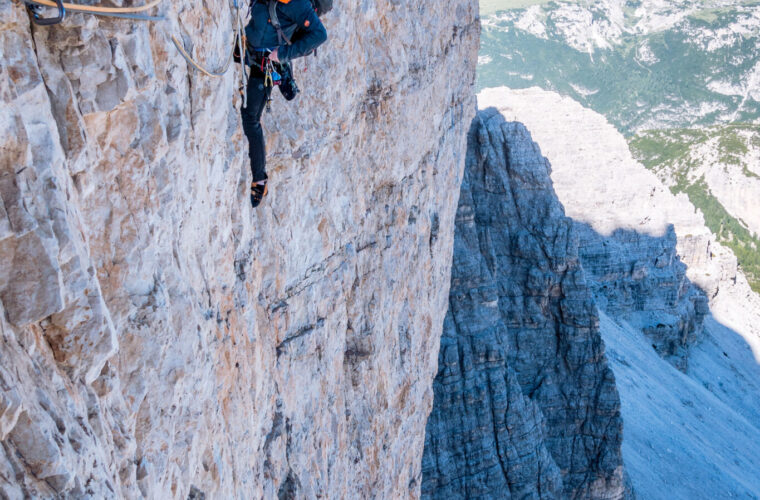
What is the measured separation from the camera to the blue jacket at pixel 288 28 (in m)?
5.86

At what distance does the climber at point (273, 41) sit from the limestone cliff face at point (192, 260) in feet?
0.81

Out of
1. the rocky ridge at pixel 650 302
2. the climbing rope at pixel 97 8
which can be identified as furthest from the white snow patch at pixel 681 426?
the climbing rope at pixel 97 8

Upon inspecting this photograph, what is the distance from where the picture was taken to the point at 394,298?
37.9 feet

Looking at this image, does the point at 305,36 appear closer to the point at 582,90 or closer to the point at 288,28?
the point at 288,28

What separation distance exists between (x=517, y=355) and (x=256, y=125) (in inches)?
937

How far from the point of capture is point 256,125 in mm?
6125

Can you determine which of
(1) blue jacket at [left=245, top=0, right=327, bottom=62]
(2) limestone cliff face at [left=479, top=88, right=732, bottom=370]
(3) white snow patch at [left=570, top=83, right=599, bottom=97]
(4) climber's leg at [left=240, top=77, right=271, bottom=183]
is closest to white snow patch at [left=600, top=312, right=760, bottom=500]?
(2) limestone cliff face at [left=479, top=88, right=732, bottom=370]

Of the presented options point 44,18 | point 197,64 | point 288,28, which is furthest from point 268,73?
point 44,18

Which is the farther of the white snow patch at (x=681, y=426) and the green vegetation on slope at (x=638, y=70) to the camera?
the green vegetation on slope at (x=638, y=70)

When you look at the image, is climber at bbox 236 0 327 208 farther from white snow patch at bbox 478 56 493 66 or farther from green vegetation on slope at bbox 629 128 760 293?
white snow patch at bbox 478 56 493 66

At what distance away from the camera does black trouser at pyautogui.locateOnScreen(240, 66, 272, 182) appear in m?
5.97

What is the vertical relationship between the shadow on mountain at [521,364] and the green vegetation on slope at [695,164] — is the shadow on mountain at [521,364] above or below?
above

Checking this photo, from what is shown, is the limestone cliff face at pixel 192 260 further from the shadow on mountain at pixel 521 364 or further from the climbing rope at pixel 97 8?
the shadow on mountain at pixel 521 364

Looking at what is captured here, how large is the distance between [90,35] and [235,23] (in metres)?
2.29
